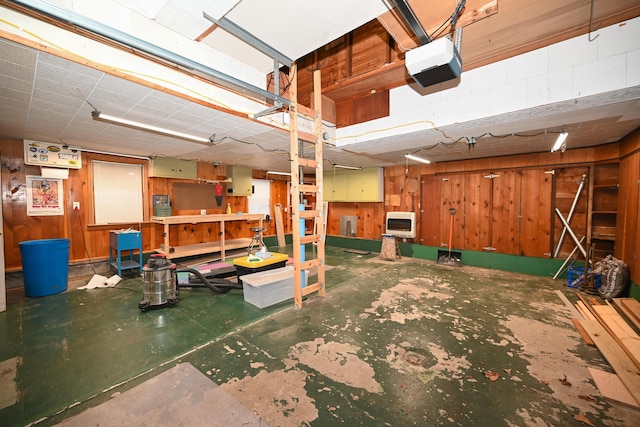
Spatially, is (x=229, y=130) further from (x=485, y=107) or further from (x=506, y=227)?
(x=506, y=227)

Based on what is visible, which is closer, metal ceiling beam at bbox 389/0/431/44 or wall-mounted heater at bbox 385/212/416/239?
metal ceiling beam at bbox 389/0/431/44

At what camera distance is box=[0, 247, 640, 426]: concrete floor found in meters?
1.80

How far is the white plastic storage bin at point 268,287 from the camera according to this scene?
11.7 feet

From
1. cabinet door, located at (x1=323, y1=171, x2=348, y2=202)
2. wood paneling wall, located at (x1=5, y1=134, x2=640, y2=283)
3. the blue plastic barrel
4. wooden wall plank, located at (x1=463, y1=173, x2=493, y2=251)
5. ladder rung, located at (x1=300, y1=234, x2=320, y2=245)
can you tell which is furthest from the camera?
cabinet door, located at (x1=323, y1=171, x2=348, y2=202)

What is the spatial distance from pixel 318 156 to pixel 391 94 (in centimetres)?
150

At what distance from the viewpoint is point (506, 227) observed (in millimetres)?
5816

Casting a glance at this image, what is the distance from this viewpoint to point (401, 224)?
686 cm

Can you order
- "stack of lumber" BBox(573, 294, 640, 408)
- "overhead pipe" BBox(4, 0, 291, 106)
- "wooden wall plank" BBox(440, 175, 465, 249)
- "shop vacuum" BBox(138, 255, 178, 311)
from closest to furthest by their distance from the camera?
"overhead pipe" BBox(4, 0, 291, 106)
"stack of lumber" BBox(573, 294, 640, 408)
"shop vacuum" BBox(138, 255, 178, 311)
"wooden wall plank" BBox(440, 175, 465, 249)

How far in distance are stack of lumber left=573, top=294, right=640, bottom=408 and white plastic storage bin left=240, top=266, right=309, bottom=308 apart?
3353mm

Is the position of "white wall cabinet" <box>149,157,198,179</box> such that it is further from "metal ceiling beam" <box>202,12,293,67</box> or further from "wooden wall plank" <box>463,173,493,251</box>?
"wooden wall plank" <box>463,173,493,251</box>

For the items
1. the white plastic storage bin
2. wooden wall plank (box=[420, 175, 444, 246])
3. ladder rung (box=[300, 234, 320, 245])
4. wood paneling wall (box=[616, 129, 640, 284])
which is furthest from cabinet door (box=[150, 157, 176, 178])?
wood paneling wall (box=[616, 129, 640, 284])

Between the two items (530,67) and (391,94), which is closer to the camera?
(530,67)

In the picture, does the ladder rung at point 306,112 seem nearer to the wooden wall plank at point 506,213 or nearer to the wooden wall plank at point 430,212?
the wooden wall plank at point 430,212

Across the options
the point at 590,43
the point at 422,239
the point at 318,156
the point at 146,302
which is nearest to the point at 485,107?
the point at 590,43
